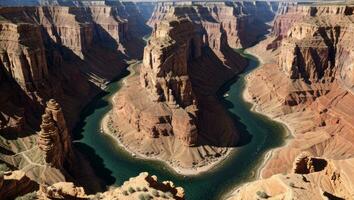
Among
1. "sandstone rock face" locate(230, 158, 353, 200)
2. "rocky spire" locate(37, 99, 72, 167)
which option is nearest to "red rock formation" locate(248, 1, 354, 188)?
"sandstone rock face" locate(230, 158, 353, 200)

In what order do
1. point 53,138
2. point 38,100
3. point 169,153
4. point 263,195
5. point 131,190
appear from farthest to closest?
1. point 38,100
2. point 169,153
3. point 53,138
4. point 263,195
5. point 131,190

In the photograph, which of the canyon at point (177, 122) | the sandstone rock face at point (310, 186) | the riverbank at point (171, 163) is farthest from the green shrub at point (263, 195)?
the riverbank at point (171, 163)

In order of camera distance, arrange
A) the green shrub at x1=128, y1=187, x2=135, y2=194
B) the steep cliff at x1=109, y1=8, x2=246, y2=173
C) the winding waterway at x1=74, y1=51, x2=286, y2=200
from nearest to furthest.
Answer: the green shrub at x1=128, y1=187, x2=135, y2=194 < the winding waterway at x1=74, y1=51, x2=286, y2=200 < the steep cliff at x1=109, y1=8, x2=246, y2=173

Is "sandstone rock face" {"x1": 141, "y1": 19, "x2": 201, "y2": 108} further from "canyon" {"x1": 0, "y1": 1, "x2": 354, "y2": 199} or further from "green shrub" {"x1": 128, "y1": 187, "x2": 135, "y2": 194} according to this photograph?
"green shrub" {"x1": 128, "y1": 187, "x2": 135, "y2": 194}

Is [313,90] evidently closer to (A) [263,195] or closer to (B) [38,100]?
(A) [263,195]

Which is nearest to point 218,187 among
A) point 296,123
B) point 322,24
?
point 296,123

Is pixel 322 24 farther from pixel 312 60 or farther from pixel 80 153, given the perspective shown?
pixel 80 153

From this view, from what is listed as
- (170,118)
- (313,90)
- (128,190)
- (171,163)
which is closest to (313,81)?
(313,90)

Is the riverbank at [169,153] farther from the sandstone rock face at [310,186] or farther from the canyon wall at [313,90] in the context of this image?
the sandstone rock face at [310,186]
